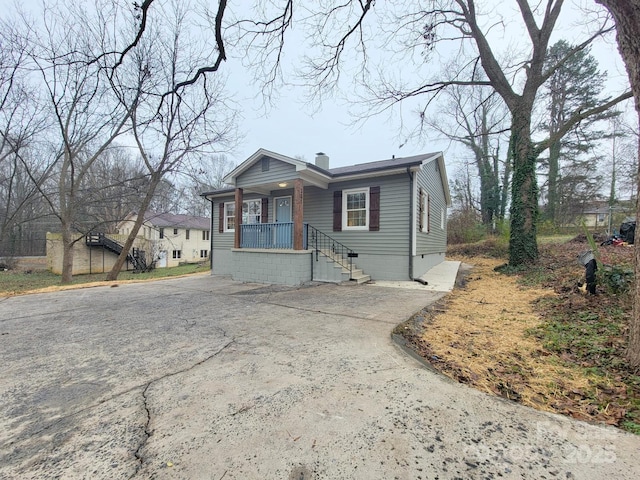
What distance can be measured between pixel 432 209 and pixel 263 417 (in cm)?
1138

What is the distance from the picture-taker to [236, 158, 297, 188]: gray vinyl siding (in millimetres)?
8953

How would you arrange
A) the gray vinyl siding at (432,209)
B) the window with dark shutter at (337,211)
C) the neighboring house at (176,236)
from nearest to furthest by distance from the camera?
the gray vinyl siding at (432,209) → the window with dark shutter at (337,211) → the neighboring house at (176,236)

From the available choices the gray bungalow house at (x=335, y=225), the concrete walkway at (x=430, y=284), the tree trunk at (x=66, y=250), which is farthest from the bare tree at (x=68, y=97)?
the concrete walkway at (x=430, y=284)

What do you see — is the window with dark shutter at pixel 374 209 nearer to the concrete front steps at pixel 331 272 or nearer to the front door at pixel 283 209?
the concrete front steps at pixel 331 272

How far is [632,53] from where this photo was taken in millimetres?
2582

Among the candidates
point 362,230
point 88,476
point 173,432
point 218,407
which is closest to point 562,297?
point 362,230

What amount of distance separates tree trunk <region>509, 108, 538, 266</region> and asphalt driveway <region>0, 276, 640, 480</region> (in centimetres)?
814

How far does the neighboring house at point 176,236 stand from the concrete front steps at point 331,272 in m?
20.8

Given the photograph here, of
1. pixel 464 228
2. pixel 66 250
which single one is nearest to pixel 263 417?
pixel 66 250

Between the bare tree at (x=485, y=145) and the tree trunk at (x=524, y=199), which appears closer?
the tree trunk at (x=524, y=199)

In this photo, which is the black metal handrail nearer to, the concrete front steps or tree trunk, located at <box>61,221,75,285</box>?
the concrete front steps

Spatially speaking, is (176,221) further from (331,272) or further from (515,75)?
(515,75)

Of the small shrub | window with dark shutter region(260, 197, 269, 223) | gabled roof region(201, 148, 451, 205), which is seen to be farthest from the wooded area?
the small shrub

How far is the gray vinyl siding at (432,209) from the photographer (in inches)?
374
